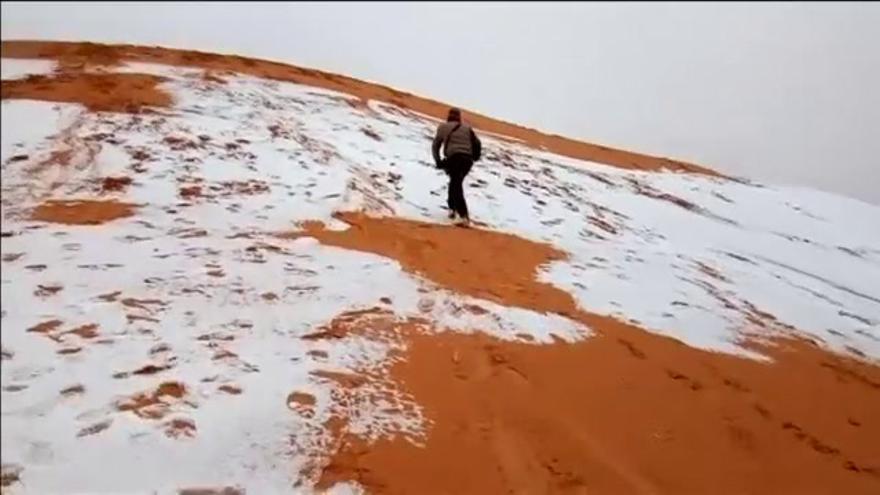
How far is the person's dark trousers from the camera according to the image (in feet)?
27.0

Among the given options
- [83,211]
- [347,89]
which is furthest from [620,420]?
[347,89]

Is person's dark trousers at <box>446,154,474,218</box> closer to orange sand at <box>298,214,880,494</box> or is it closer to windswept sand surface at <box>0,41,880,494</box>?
windswept sand surface at <box>0,41,880,494</box>

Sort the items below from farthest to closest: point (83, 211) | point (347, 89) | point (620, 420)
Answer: point (347, 89)
point (83, 211)
point (620, 420)

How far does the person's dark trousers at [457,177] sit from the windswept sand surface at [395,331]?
0.82ft

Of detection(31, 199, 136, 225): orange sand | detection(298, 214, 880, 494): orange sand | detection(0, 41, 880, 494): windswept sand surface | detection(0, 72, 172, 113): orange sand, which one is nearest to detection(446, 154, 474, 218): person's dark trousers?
detection(0, 41, 880, 494): windswept sand surface

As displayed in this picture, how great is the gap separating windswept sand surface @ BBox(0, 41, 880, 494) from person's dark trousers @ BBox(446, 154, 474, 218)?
250 millimetres

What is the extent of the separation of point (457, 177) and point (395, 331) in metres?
3.13

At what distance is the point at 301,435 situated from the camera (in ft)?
13.6

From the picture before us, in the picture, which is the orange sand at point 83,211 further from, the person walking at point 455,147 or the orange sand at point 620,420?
the person walking at point 455,147

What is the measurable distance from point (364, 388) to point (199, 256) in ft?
5.49

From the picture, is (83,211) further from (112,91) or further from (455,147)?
(112,91)

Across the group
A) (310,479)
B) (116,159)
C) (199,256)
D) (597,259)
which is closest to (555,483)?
(310,479)

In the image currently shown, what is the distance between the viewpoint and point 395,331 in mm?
5523

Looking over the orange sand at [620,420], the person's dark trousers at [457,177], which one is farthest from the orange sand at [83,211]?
the person's dark trousers at [457,177]
